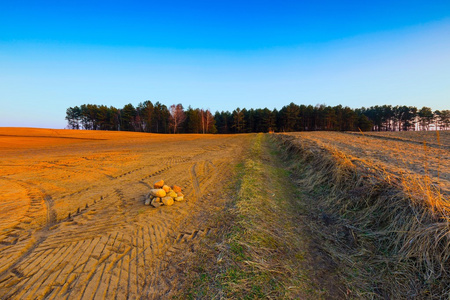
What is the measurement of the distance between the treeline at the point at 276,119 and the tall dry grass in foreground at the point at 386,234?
63222 mm

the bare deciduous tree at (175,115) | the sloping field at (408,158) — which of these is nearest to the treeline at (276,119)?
the bare deciduous tree at (175,115)

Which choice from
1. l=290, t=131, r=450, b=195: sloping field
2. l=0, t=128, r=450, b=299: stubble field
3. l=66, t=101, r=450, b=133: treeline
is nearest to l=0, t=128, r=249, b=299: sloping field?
l=0, t=128, r=450, b=299: stubble field

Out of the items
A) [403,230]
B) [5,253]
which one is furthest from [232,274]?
[5,253]

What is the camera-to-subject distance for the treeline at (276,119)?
67.6 metres

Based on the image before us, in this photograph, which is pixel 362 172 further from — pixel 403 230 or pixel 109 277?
pixel 109 277

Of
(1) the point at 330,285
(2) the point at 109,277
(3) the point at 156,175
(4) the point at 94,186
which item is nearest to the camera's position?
(1) the point at 330,285

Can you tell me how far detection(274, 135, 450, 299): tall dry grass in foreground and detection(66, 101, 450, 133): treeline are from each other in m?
63.2

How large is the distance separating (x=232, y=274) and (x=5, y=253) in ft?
12.9

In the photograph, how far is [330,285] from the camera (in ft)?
8.06

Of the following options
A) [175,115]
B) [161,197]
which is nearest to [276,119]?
[175,115]

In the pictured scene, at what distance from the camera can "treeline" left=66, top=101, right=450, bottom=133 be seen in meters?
67.6

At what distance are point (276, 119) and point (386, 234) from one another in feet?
244

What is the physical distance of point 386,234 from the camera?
322 cm

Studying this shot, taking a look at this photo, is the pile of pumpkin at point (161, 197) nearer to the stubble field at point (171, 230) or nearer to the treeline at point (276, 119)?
the stubble field at point (171, 230)
